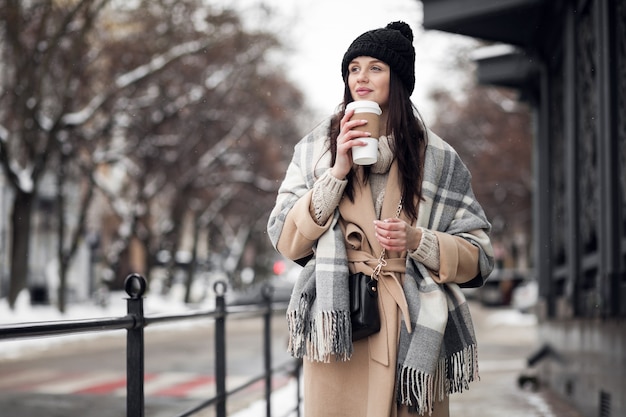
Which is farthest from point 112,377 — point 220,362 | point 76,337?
point 76,337

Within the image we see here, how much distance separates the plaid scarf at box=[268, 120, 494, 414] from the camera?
267 centimetres

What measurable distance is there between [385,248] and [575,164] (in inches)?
237

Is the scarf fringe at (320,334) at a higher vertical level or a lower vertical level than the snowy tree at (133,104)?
lower

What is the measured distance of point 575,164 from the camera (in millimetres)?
8266

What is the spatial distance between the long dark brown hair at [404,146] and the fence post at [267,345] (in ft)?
13.2

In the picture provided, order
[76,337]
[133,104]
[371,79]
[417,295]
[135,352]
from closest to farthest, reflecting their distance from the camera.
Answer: [417,295] < [371,79] < [135,352] < [76,337] < [133,104]

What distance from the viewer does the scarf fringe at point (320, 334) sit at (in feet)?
8.73

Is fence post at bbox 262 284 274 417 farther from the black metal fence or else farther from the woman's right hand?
the woman's right hand

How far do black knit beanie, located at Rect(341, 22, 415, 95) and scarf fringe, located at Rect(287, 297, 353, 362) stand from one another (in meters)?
0.79

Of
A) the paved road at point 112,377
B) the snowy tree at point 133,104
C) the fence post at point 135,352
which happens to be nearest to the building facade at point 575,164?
the paved road at point 112,377

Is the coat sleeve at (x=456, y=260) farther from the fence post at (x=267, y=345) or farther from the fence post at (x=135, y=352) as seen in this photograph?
the fence post at (x=267, y=345)

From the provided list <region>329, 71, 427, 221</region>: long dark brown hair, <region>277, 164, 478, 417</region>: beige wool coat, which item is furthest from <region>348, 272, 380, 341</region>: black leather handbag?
<region>329, 71, 427, 221</region>: long dark brown hair

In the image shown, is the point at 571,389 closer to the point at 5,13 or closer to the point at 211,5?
the point at 5,13

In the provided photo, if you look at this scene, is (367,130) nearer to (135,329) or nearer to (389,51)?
(389,51)
